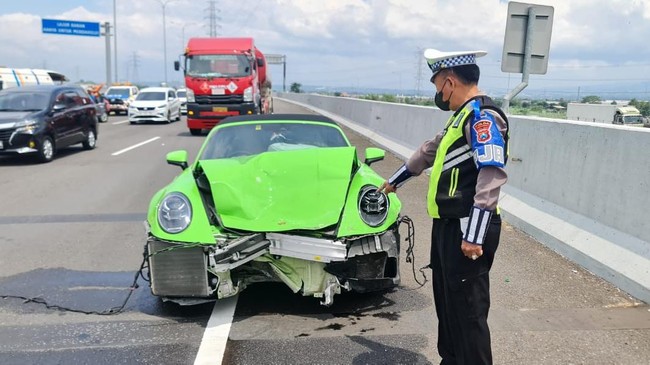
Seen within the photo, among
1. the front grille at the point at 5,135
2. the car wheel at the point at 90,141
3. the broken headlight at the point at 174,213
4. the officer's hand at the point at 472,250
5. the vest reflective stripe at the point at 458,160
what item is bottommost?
the car wheel at the point at 90,141

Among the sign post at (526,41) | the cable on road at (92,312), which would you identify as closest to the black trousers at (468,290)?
the cable on road at (92,312)

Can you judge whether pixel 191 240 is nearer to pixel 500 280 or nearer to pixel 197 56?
pixel 500 280

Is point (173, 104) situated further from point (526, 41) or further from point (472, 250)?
point (472, 250)

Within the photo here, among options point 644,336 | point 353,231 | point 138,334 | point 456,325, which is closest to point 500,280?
point 644,336

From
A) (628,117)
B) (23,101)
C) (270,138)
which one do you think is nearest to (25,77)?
(23,101)

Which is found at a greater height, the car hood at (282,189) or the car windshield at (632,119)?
the car windshield at (632,119)

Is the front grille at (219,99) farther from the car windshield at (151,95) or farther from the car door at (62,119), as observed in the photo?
the car windshield at (151,95)

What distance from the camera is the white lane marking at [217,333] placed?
3.54m

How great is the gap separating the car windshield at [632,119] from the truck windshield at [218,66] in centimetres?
1495

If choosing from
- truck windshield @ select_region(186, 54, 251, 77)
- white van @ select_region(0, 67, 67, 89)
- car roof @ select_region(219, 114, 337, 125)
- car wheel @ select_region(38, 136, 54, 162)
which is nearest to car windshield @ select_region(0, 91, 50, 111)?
car wheel @ select_region(38, 136, 54, 162)

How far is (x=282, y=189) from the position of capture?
14.0 feet

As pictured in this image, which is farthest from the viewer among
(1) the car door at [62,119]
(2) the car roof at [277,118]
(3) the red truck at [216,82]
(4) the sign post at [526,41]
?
(3) the red truck at [216,82]

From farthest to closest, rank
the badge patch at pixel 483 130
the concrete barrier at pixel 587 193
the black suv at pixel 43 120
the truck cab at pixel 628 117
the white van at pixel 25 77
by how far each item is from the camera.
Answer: the white van at pixel 25 77 < the black suv at pixel 43 120 < the truck cab at pixel 628 117 < the concrete barrier at pixel 587 193 < the badge patch at pixel 483 130

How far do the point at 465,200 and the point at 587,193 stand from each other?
3370mm
